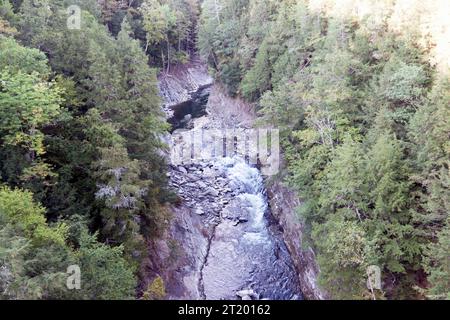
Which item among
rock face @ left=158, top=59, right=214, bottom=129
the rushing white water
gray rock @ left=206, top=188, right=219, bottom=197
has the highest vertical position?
rock face @ left=158, top=59, right=214, bottom=129

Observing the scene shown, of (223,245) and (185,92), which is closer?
(223,245)

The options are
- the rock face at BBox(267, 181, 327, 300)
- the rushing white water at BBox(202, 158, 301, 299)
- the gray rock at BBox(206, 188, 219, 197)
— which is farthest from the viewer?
the gray rock at BBox(206, 188, 219, 197)

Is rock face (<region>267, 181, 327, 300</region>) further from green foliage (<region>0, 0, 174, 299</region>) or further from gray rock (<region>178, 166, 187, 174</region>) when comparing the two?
green foliage (<region>0, 0, 174, 299</region>)

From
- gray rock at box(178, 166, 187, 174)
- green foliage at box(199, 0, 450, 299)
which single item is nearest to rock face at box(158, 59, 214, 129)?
gray rock at box(178, 166, 187, 174)

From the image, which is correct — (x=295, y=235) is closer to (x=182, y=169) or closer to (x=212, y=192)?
(x=212, y=192)

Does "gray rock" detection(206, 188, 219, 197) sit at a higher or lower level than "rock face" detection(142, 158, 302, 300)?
higher

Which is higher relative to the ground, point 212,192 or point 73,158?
point 73,158

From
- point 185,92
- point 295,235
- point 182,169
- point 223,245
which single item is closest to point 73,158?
point 223,245

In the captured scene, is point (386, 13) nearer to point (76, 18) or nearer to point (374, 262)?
point (374, 262)

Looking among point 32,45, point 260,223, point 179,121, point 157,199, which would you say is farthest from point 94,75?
point 179,121
